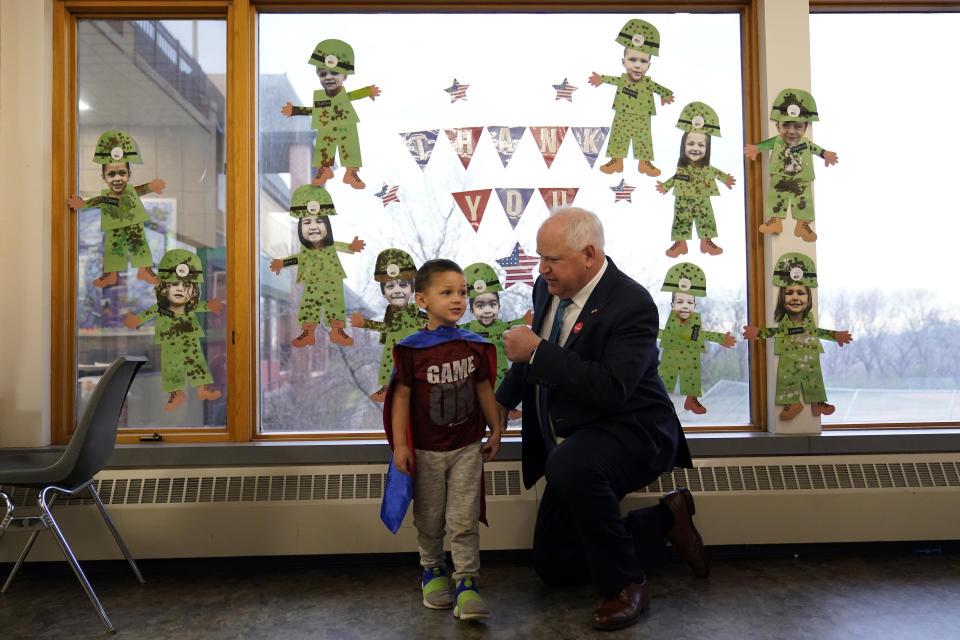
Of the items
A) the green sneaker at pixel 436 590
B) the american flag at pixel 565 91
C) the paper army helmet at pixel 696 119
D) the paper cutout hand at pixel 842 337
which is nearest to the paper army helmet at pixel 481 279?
the american flag at pixel 565 91

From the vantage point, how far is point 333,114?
3012 mm

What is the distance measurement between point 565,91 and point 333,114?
1.03 metres

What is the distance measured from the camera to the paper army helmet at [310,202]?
3008 mm

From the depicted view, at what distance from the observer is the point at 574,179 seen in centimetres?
305

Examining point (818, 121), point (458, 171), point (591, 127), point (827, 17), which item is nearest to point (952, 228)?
point (818, 121)

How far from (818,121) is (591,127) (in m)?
1.02

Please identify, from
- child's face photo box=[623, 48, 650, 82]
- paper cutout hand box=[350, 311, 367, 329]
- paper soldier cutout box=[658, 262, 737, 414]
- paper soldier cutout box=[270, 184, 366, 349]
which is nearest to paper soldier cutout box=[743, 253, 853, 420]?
paper soldier cutout box=[658, 262, 737, 414]

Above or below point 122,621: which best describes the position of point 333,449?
above

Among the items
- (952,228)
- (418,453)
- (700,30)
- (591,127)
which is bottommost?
(418,453)

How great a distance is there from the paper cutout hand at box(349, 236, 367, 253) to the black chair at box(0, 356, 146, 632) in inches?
38.9

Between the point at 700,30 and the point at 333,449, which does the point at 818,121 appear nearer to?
the point at 700,30

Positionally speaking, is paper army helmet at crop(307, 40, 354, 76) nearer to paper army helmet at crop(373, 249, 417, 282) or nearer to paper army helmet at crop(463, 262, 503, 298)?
paper army helmet at crop(373, 249, 417, 282)

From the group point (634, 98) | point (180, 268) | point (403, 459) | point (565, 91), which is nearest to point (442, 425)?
point (403, 459)

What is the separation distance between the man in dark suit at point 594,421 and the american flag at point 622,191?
699 mm
